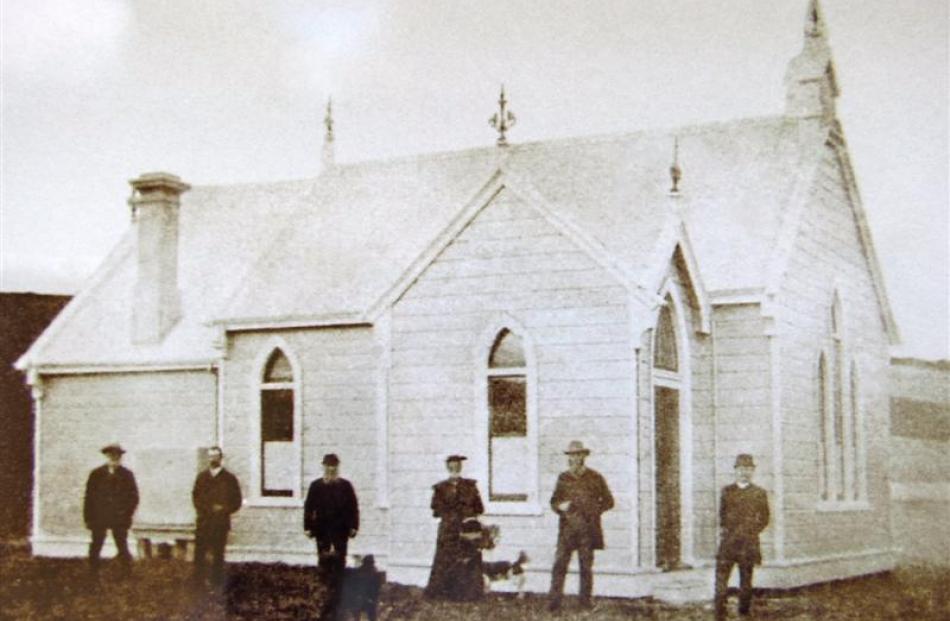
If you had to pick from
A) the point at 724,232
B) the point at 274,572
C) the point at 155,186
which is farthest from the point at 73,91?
the point at 724,232

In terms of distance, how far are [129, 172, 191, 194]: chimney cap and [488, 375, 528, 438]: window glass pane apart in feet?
18.6

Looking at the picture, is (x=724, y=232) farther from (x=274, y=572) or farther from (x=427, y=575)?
(x=274, y=572)

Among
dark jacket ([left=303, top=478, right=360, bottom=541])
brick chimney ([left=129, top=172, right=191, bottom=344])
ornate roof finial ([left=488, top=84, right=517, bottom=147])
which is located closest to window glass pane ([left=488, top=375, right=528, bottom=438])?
dark jacket ([left=303, top=478, right=360, bottom=541])

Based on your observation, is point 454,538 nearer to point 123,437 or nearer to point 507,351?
point 507,351

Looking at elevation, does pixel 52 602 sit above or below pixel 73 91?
below

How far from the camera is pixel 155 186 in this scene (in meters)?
16.8

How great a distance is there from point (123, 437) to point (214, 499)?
122 inches


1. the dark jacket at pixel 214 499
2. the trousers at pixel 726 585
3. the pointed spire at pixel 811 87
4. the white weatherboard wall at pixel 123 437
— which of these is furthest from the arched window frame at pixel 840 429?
the white weatherboard wall at pixel 123 437

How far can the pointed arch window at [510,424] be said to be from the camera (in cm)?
1279

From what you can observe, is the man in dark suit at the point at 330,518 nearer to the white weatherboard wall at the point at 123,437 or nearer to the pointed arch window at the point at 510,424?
the pointed arch window at the point at 510,424

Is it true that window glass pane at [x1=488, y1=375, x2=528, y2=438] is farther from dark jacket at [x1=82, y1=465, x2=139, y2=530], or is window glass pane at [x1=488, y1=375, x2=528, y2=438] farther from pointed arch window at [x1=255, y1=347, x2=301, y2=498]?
dark jacket at [x1=82, y1=465, x2=139, y2=530]

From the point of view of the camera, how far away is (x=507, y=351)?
13.0 m

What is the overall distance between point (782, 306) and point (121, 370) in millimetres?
7829

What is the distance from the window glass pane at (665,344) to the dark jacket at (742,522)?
1.78 m
